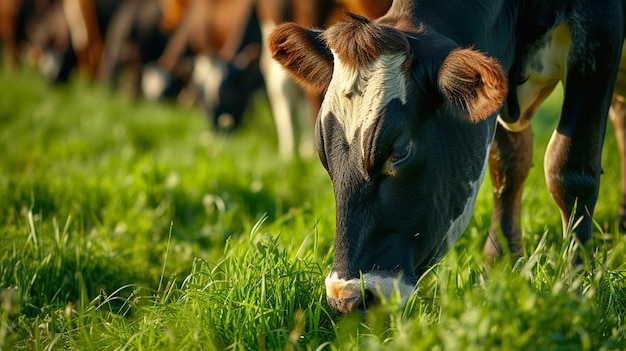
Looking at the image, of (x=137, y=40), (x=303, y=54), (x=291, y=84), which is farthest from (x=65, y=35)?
(x=303, y=54)

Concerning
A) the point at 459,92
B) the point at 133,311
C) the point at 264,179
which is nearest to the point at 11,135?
the point at 264,179

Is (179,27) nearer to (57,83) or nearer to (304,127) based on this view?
(57,83)

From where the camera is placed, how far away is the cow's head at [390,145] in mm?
2438

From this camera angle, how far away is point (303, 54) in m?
2.76

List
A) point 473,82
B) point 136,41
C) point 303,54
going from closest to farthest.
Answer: point 473,82 < point 303,54 < point 136,41

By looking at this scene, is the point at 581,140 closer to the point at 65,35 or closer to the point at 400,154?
the point at 400,154

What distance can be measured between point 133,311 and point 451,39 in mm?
1466

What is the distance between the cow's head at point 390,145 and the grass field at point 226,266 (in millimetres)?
150

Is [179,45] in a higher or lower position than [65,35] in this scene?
higher

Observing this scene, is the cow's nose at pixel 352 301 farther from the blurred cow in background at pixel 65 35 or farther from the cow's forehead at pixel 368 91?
the blurred cow in background at pixel 65 35

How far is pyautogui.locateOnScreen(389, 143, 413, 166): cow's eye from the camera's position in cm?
246

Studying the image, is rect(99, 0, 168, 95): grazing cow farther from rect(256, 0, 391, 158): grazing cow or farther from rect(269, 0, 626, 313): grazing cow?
rect(269, 0, 626, 313): grazing cow

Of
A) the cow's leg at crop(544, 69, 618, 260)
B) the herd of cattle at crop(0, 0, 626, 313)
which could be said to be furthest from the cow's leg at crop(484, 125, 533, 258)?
the cow's leg at crop(544, 69, 618, 260)

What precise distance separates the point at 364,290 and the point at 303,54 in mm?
860
